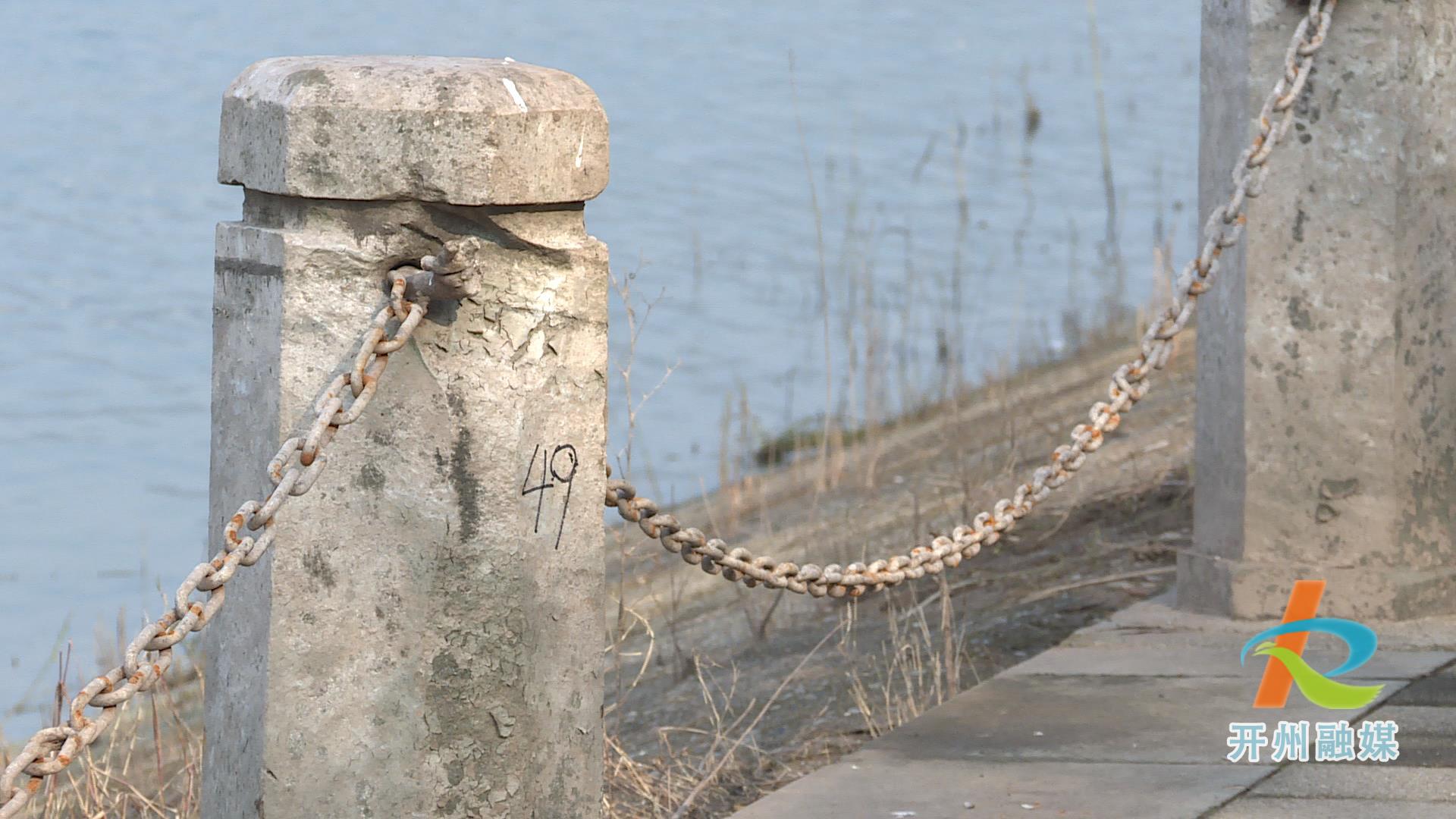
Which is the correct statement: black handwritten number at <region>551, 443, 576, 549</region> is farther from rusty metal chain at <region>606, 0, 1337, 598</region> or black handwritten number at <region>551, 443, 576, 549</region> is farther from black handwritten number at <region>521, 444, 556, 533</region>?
rusty metal chain at <region>606, 0, 1337, 598</region>

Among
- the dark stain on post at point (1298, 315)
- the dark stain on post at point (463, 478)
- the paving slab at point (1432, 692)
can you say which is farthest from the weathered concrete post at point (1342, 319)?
the dark stain on post at point (463, 478)

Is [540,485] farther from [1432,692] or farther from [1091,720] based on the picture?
[1432,692]

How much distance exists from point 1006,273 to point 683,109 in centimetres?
419

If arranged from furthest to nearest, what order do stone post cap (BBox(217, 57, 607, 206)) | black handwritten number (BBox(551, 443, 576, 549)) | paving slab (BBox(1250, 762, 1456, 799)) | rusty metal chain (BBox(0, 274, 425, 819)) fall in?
paving slab (BBox(1250, 762, 1456, 799)) < black handwritten number (BBox(551, 443, 576, 549)) < stone post cap (BBox(217, 57, 607, 206)) < rusty metal chain (BBox(0, 274, 425, 819))

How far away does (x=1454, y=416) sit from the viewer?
482cm

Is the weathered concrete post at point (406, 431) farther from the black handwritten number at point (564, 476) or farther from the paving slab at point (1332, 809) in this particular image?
the paving slab at point (1332, 809)

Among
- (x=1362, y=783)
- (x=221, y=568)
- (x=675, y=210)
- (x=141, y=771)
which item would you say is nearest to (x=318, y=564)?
(x=221, y=568)

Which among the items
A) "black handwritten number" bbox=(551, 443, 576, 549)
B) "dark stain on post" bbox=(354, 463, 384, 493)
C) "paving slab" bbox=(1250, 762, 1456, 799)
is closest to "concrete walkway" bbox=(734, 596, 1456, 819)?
"paving slab" bbox=(1250, 762, 1456, 799)

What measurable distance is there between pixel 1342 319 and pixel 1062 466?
1033 mm

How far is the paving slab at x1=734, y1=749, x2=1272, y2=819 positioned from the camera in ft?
12.1

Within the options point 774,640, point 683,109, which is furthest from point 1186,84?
point 774,640

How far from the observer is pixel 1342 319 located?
15.4 ft

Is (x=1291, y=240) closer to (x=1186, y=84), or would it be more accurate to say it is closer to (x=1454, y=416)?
(x=1454, y=416)

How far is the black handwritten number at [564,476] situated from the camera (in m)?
2.91
